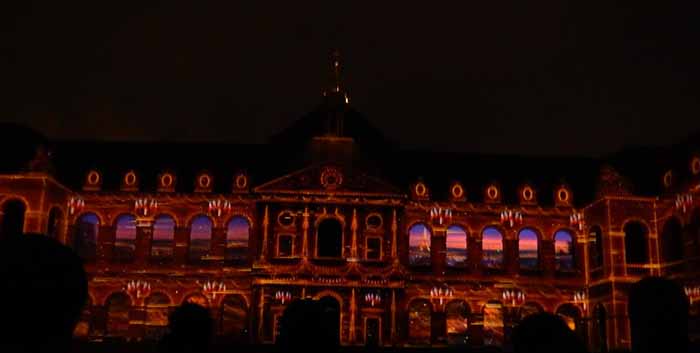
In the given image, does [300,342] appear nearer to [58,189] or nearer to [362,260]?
[362,260]

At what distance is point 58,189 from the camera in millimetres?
42844

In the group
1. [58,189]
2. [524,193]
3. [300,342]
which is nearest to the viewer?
[300,342]

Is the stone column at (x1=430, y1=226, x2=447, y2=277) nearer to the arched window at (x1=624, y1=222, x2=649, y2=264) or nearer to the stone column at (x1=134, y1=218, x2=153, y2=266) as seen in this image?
the arched window at (x1=624, y1=222, x2=649, y2=264)

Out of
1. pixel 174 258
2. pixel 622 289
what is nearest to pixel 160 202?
pixel 174 258

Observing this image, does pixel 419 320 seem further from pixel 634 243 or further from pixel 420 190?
pixel 634 243

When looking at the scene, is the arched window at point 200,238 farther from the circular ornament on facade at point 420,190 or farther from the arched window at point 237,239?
the circular ornament on facade at point 420,190

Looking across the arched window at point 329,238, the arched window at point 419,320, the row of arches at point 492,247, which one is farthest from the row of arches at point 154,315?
the row of arches at point 492,247

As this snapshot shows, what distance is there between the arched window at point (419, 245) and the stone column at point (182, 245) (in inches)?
511

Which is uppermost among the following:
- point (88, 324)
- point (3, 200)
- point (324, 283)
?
point (3, 200)

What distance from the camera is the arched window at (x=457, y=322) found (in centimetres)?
4425

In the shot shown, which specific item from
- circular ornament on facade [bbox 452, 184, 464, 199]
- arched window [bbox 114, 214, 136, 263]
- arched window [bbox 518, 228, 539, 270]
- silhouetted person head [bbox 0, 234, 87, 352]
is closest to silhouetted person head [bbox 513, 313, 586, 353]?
silhouetted person head [bbox 0, 234, 87, 352]

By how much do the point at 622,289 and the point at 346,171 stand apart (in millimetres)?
16276

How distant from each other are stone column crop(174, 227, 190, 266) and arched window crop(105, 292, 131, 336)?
142 inches

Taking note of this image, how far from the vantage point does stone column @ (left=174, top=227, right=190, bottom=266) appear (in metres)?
44.3
